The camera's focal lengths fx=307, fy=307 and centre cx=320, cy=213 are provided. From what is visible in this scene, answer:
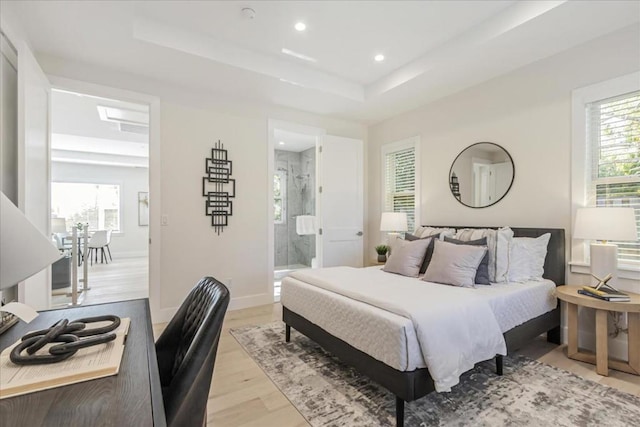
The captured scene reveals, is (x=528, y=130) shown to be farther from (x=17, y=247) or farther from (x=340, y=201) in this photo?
(x=17, y=247)

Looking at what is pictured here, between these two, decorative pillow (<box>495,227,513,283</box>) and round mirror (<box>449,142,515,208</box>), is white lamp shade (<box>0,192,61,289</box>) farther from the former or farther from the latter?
round mirror (<box>449,142,515,208</box>)

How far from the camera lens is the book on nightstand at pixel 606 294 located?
7.29ft

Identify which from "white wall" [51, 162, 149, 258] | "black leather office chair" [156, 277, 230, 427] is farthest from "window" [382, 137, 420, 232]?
"white wall" [51, 162, 149, 258]

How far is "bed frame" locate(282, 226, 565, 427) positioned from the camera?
166 cm

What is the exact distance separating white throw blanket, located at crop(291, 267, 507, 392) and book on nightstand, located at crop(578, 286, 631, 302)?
937 millimetres

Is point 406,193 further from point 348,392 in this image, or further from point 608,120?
point 348,392

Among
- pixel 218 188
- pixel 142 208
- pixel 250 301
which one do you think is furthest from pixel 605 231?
pixel 142 208

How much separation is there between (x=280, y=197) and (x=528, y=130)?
16.4ft

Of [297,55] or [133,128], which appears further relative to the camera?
[133,128]

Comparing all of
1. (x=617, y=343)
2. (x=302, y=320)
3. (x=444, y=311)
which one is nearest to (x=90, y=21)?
(x=302, y=320)

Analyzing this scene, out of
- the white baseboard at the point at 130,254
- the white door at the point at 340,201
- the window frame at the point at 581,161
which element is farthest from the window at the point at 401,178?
the white baseboard at the point at 130,254

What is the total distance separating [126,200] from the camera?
9.26 meters

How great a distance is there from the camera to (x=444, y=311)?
1817 millimetres

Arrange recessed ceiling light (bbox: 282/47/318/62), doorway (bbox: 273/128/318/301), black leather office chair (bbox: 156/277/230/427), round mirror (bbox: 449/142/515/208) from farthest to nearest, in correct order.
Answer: doorway (bbox: 273/128/318/301) < round mirror (bbox: 449/142/515/208) < recessed ceiling light (bbox: 282/47/318/62) < black leather office chair (bbox: 156/277/230/427)
